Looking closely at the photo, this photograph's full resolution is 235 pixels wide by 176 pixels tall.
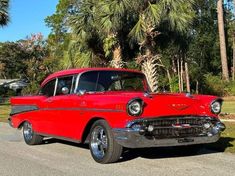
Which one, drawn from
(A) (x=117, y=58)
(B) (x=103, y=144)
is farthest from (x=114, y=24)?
(B) (x=103, y=144)

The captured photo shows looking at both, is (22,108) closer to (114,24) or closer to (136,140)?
(136,140)

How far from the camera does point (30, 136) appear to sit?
11.1 metres

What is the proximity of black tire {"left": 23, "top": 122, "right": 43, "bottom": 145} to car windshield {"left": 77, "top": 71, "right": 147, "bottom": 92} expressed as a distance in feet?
7.22

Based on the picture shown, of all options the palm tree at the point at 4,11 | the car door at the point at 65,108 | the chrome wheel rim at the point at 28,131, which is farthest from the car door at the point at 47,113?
the palm tree at the point at 4,11

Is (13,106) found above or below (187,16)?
below

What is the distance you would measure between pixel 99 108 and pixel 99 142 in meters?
0.61

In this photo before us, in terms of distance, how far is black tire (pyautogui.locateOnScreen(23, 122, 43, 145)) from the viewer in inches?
431

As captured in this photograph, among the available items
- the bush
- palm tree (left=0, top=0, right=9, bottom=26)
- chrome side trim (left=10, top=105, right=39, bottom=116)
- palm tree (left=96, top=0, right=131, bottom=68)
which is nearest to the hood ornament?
chrome side trim (left=10, top=105, right=39, bottom=116)

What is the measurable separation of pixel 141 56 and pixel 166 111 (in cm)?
981

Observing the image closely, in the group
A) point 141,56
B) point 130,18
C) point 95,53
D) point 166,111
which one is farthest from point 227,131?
point 95,53

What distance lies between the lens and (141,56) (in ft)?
57.8

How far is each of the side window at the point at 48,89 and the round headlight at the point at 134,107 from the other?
311cm

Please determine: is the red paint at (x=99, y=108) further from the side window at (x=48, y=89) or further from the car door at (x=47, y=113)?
the side window at (x=48, y=89)

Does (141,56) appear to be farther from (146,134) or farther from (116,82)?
(146,134)
